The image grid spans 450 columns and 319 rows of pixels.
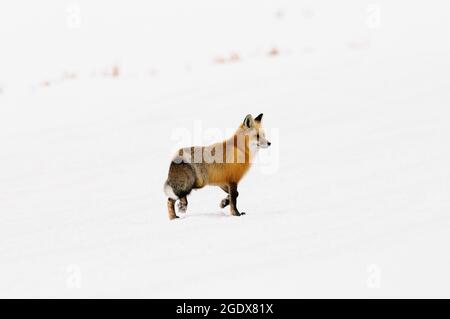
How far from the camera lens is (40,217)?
243 inches

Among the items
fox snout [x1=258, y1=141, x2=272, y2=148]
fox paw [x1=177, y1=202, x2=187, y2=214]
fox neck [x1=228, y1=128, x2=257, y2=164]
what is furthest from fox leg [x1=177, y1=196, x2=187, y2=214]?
fox snout [x1=258, y1=141, x2=272, y2=148]

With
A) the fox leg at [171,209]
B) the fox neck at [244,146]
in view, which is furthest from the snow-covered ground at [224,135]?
the fox neck at [244,146]

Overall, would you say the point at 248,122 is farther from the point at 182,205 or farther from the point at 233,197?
the point at 182,205

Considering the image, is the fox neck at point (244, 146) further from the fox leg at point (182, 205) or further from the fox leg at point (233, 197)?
the fox leg at point (182, 205)

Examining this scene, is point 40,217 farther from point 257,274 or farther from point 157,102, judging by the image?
point 157,102

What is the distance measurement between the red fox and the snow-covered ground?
12.6 inches

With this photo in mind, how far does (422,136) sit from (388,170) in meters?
1.12

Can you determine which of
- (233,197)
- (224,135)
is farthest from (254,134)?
(224,135)

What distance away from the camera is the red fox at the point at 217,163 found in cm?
517

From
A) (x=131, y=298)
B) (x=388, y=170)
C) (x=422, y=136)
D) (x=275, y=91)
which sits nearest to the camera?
(x=131, y=298)

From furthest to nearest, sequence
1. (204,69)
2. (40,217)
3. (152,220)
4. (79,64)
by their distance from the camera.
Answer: (79,64) < (204,69) < (40,217) < (152,220)

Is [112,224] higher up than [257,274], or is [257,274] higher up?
[112,224]

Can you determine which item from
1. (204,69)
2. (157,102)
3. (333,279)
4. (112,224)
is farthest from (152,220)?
(204,69)

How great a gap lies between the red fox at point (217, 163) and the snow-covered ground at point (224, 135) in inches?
12.6
